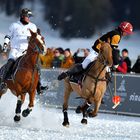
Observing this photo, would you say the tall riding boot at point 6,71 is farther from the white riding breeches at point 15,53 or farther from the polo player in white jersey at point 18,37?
the white riding breeches at point 15,53

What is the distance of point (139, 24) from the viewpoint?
26.7 meters

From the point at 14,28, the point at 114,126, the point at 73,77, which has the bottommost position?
the point at 114,126

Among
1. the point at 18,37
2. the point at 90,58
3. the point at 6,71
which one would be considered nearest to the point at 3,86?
the point at 6,71

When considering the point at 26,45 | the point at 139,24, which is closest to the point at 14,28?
the point at 26,45

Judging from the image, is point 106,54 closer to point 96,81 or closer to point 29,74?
point 96,81

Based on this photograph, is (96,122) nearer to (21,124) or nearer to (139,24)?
(21,124)

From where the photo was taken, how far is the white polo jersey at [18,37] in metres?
16.5

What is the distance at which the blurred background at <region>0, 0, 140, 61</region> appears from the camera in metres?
26.9

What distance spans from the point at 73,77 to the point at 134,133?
200 cm

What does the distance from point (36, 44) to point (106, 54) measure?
4.78 feet

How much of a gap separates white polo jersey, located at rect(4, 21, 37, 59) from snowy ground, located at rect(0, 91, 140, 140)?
58.0 inches

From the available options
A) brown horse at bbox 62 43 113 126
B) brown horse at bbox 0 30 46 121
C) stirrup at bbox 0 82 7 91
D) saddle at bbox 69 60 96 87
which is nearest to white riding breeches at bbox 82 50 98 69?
saddle at bbox 69 60 96 87

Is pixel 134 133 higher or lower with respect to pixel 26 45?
lower

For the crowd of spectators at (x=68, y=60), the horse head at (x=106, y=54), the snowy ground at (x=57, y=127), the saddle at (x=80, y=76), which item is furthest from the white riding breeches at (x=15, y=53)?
the crowd of spectators at (x=68, y=60)
